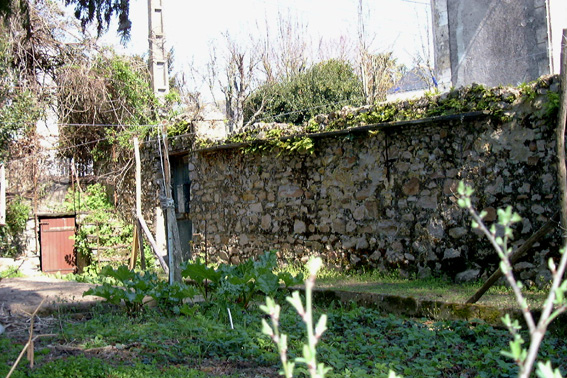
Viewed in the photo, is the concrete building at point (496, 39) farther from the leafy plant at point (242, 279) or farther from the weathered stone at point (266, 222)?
the leafy plant at point (242, 279)

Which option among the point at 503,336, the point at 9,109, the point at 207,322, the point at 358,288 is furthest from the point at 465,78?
the point at 9,109

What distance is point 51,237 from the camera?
1495 cm

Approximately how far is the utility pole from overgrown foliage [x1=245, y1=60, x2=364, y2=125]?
20.6 ft

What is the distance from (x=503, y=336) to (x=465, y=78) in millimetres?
8098

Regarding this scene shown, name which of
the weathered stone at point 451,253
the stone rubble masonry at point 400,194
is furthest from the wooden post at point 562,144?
the weathered stone at point 451,253

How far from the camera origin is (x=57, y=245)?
15023mm

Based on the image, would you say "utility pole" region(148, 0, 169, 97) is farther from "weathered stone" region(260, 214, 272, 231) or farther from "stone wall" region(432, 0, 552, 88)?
"stone wall" region(432, 0, 552, 88)

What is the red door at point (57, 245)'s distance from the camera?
586 inches

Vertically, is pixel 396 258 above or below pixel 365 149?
below

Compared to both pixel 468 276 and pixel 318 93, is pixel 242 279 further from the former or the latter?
pixel 318 93

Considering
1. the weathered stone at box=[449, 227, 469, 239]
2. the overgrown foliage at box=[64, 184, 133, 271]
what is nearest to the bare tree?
the overgrown foliage at box=[64, 184, 133, 271]

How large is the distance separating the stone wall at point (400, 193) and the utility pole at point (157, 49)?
156 inches

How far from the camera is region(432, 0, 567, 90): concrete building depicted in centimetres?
1045

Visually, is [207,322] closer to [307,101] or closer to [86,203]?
[86,203]
